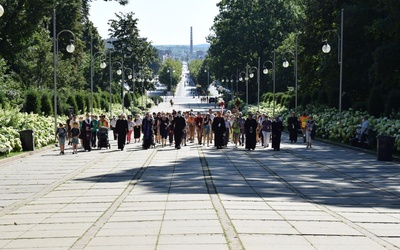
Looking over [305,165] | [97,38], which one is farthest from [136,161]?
[97,38]

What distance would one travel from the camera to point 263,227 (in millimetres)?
11219

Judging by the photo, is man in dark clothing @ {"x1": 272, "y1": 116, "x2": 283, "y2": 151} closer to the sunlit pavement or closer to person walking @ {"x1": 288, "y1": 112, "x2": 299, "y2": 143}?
→ the sunlit pavement

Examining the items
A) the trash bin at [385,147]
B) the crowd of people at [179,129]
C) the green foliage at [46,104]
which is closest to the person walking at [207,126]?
the crowd of people at [179,129]

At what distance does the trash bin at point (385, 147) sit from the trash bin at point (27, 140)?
51.0ft

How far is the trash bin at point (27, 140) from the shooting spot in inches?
1260

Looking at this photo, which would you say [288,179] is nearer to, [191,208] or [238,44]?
[191,208]

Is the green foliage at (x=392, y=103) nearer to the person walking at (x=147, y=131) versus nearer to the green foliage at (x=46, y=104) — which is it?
the person walking at (x=147, y=131)

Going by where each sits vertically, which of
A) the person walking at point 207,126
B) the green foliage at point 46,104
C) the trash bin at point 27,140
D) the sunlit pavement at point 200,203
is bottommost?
the sunlit pavement at point 200,203

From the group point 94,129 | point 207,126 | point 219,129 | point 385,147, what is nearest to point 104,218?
point 385,147

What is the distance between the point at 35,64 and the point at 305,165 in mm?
51629

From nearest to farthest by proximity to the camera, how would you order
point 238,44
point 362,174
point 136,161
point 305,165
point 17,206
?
1. point 17,206
2. point 362,174
3. point 305,165
4. point 136,161
5. point 238,44

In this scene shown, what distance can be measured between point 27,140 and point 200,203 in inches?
771

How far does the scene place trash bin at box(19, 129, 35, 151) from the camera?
105ft

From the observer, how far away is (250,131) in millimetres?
32719
